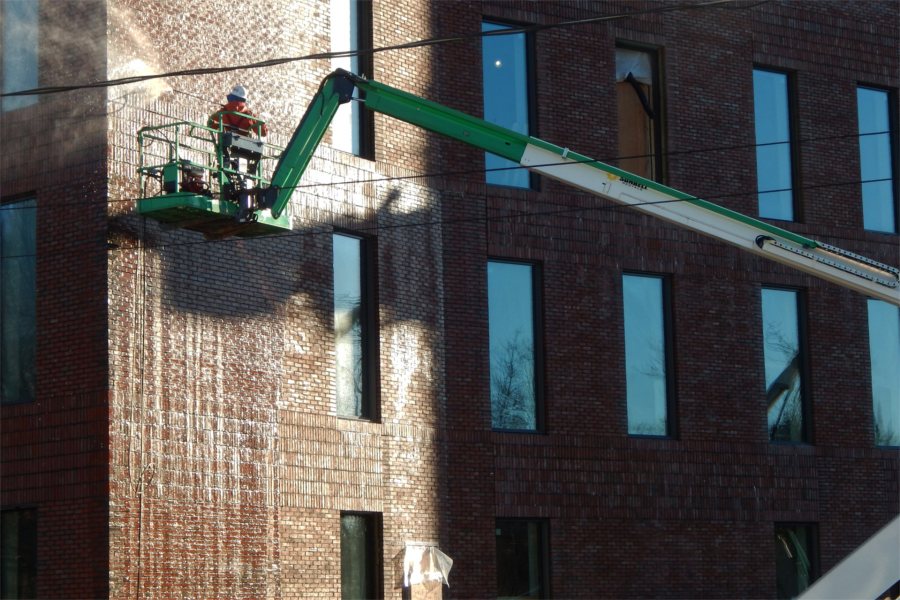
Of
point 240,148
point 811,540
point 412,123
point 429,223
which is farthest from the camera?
point 811,540

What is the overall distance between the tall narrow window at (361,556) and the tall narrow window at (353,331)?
5.50ft

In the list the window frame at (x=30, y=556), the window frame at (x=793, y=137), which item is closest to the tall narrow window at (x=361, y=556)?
the window frame at (x=30, y=556)

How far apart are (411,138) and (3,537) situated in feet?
30.6

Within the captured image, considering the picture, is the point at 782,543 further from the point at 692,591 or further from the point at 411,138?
the point at 411,138

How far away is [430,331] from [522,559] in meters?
4.22

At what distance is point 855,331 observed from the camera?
28625mm

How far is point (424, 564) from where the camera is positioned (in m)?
23.0

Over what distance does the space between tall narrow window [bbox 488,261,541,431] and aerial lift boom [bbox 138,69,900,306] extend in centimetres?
514

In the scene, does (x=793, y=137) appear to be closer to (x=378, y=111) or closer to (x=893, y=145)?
(x=893, y=145)

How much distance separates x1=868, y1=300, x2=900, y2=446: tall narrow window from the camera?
94.7 feet

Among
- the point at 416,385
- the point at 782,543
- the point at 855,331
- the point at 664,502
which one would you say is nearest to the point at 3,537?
the point at 416,385

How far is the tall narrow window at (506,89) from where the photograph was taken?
2553 cm

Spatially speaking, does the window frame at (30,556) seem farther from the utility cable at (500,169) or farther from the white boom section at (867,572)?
the white boom section at (867,572)

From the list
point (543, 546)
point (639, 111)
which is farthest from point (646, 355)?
point (639, 111)
